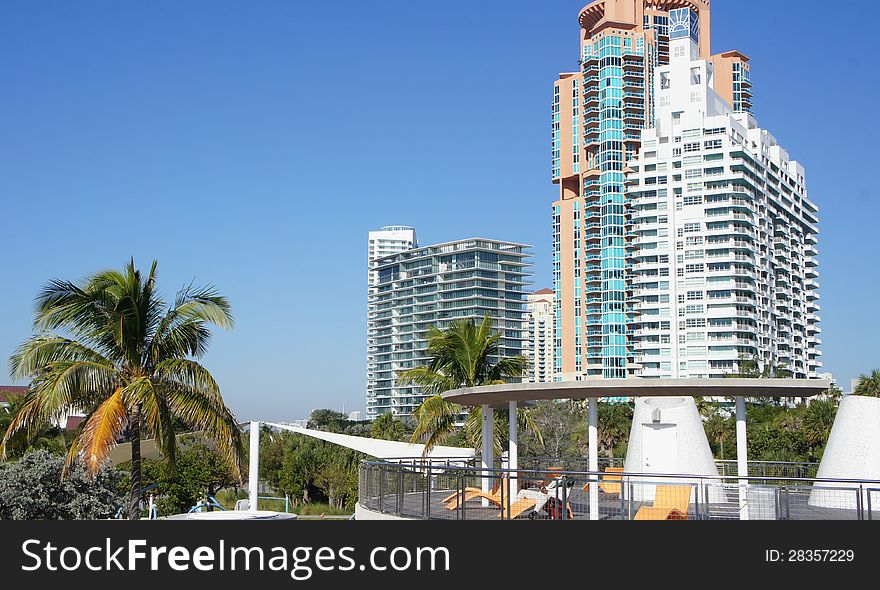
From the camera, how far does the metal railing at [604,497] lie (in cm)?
1481

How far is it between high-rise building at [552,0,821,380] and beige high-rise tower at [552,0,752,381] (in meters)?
0.18

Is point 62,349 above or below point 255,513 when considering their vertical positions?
above

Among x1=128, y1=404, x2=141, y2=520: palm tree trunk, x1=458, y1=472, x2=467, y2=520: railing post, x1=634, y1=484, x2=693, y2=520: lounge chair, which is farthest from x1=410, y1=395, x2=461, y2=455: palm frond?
x1=634, y1=484, x2=693, y2=520: lounge chair

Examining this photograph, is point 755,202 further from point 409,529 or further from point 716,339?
point 409,529

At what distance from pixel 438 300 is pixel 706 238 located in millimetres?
72874

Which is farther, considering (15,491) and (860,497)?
(15,491)

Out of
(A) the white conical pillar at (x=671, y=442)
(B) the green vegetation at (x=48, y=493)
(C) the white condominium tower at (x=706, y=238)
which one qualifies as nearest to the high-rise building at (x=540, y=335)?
(C) the white condominium tower at (x=706, y=238)

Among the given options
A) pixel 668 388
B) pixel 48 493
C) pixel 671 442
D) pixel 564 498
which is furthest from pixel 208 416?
pixel 671 442

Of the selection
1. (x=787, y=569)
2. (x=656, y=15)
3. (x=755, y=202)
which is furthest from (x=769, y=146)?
(x=787, y=569)

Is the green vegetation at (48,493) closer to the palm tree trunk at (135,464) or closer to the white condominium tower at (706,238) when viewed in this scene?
the palm tree trunk at (135,464)

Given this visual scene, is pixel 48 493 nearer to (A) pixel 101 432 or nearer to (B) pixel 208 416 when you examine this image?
(B) pixel 208 416

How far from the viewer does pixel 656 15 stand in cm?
13238

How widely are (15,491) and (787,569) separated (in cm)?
2057

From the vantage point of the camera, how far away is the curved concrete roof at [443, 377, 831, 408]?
703 inches
